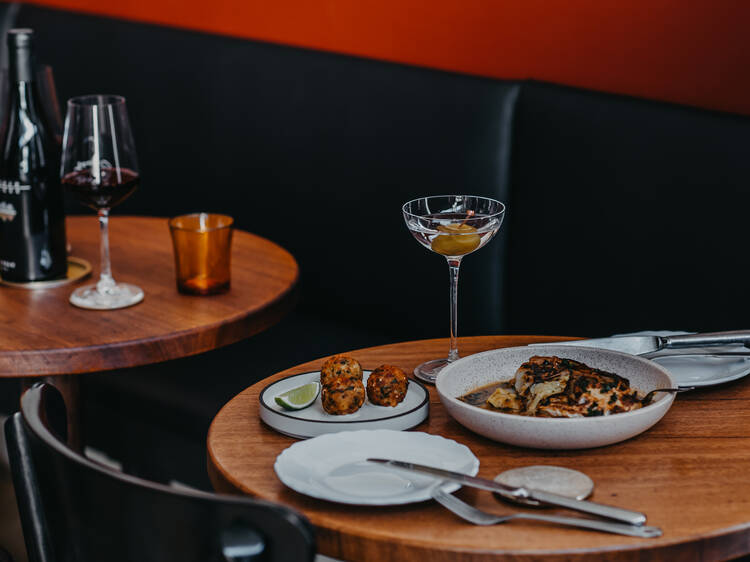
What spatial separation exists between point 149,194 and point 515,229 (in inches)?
49.2

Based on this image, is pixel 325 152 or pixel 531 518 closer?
pixel 531 518

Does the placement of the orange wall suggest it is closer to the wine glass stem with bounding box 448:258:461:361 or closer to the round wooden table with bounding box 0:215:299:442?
the round wooden table with bounding box 0:215:299:442

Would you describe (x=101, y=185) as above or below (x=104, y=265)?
above

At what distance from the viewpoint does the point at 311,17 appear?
8.69 ft

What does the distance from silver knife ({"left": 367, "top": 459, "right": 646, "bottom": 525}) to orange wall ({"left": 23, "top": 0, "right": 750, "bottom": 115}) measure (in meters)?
1.26

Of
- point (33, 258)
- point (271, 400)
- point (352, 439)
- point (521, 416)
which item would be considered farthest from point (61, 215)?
point (521, 416)

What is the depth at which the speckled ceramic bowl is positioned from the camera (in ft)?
3.11

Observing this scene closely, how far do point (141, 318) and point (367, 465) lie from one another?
654 millimetres

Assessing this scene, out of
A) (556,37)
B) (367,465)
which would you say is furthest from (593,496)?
(556,37)

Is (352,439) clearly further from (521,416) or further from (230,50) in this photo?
(230,50)

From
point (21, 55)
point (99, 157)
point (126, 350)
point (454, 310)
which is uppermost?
point (21, 55)

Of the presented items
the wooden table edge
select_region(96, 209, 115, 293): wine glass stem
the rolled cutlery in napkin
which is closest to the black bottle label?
select_region(96, 209, 115, 293): wine glass stem

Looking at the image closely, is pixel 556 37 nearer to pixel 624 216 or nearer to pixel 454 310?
pixel 624 216

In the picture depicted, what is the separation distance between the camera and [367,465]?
3.11 ft
